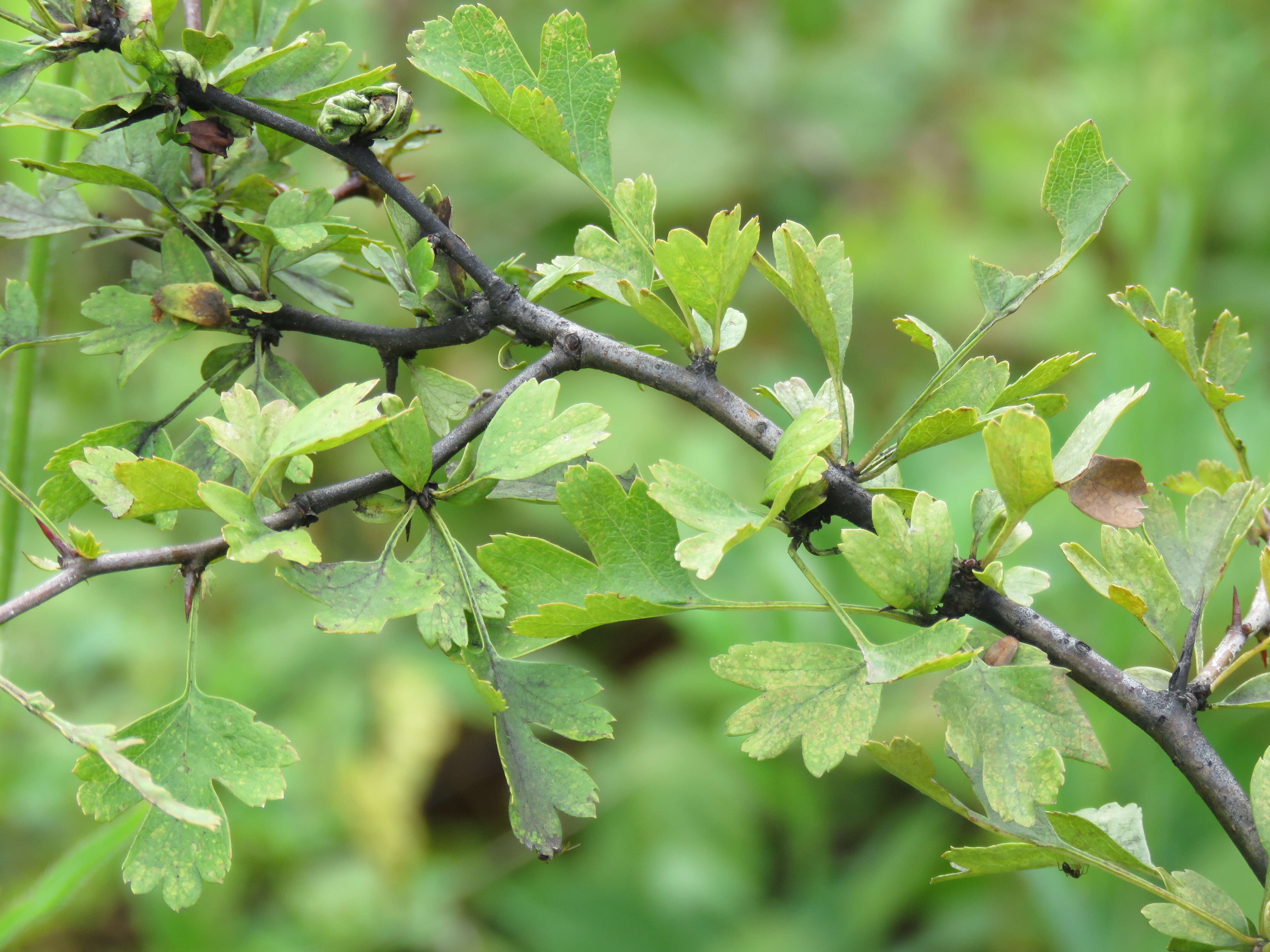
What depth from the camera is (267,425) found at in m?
0.46

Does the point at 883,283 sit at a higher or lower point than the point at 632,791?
higher

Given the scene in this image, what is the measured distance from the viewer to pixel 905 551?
447mm

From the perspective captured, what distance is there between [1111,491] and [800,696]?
0.18 meters

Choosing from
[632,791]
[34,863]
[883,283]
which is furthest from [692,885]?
[883,283]

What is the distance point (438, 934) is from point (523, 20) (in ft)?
7.36

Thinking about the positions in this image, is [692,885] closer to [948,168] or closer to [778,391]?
[778,391]

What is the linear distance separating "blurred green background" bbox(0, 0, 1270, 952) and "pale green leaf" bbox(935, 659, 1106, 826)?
1079 millimetres

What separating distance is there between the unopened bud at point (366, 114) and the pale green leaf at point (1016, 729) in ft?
1.22

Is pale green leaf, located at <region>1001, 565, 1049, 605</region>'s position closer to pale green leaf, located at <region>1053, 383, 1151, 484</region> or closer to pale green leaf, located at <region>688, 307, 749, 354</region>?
pale green leaf, located at <region>1053, 383, 1151, 484</region>

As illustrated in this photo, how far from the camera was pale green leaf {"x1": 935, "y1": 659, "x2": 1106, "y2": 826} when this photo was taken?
445mm

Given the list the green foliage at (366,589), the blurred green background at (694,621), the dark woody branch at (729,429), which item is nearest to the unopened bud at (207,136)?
the dark woody branch at (729,429)

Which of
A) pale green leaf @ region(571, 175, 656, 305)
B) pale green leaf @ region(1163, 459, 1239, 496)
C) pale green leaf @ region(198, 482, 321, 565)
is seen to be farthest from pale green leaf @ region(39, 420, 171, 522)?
pale green leaf @ region(1163, 459, 1239, 496)

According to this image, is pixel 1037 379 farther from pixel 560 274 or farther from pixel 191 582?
pixel 191 582

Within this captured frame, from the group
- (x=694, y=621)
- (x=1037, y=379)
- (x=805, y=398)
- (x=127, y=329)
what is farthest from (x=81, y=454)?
(x=694, y=621)
